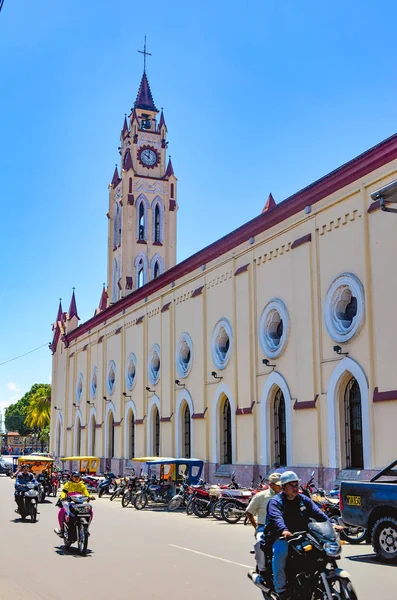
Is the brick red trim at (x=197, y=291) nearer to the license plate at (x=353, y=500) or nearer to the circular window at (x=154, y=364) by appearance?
the circular window at (x=154, y=364)

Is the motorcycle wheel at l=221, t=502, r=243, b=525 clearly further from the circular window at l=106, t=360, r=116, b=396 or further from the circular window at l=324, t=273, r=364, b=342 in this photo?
the circular window at l=106, t=360, r=116, b=396

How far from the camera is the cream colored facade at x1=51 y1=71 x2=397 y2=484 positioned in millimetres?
20141

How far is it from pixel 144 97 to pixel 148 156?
596cm

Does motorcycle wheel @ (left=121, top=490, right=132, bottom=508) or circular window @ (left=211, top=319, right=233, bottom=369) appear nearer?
motorcycle wheel @ (left=121, top=490, right=132, bottom=508)

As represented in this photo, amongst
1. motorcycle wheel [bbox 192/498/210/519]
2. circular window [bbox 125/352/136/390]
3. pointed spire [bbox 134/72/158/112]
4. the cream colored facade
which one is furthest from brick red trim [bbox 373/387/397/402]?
pointed spire [bbox 134/72/158/112]

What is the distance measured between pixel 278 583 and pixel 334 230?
16881mm

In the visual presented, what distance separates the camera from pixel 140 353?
38375 mm

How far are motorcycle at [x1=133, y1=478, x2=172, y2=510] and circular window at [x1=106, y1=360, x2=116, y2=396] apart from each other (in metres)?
17.7

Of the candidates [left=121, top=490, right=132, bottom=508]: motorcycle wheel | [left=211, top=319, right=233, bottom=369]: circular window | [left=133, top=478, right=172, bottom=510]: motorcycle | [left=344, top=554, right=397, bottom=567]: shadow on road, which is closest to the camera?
[left=344, top=554, right=397, bottom=567]: shadow on road

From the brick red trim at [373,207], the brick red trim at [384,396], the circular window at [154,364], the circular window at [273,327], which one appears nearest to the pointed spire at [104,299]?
the circular window at [154,364]

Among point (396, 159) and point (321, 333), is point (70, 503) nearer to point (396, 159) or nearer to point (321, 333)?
point (321, 333)

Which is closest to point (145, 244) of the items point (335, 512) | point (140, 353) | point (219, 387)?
point (140, 353)

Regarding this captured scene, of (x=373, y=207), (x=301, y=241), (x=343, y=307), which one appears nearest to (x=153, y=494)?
(x=343, y=307)

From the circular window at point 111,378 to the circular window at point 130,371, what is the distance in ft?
8.85
